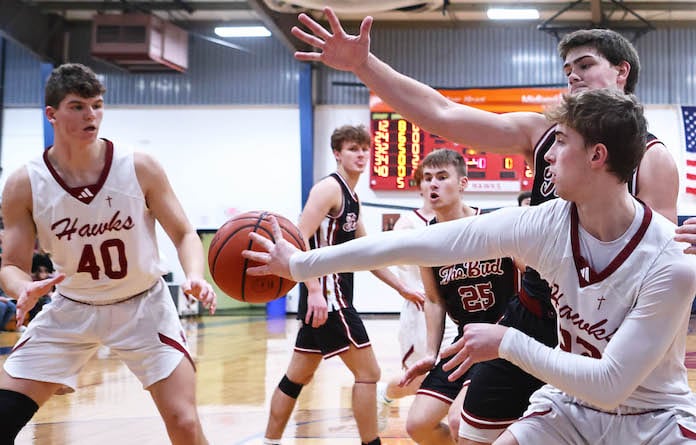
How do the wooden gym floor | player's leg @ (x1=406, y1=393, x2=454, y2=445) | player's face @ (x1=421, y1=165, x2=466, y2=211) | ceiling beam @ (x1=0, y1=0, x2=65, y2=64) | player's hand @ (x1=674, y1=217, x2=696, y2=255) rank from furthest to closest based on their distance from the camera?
1. ceiling beam @ (x1=0, y1=0, x2=65, y2=64)
2. the wooden gym floor
3. player's face @ (x1=421, y1=165, x2=466, y2=211)
4. player's leg @ (x1=406, y1=393, x2=454, y2=445)
5. player's hand @ (x1=674, y1=217, x2=696, y2=255)

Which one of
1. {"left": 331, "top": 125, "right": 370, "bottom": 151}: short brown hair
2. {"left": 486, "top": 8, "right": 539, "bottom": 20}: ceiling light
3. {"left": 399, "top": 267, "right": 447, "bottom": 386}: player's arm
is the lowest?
{"left": 399, "top": 267, "right": 447, "bottom": 386}: player's arm

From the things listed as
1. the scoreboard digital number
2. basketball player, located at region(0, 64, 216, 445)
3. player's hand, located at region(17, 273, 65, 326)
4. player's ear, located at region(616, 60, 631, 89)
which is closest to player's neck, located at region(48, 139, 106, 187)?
basketball player, located at region(0, 64, 216, 445)

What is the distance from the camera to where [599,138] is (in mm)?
2689

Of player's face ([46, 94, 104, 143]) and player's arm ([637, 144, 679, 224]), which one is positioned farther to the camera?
player's face ([46, 94, 104, 143])

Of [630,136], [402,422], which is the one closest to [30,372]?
[630,136]

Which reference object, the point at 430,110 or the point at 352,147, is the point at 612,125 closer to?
the point at 430,110

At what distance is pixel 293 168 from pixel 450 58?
12.7 ft

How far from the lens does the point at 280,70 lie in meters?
17.2

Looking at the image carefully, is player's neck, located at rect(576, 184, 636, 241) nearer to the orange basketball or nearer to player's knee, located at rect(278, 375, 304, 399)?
the orange basketball

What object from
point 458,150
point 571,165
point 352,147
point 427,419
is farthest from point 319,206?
point 458,150

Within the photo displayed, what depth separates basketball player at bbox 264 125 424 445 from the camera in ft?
17.4

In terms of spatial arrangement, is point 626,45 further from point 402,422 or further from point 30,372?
point 402,422

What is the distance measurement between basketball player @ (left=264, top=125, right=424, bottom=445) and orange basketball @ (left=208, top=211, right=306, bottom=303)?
1.65 metres

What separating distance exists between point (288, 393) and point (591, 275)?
127 inches
